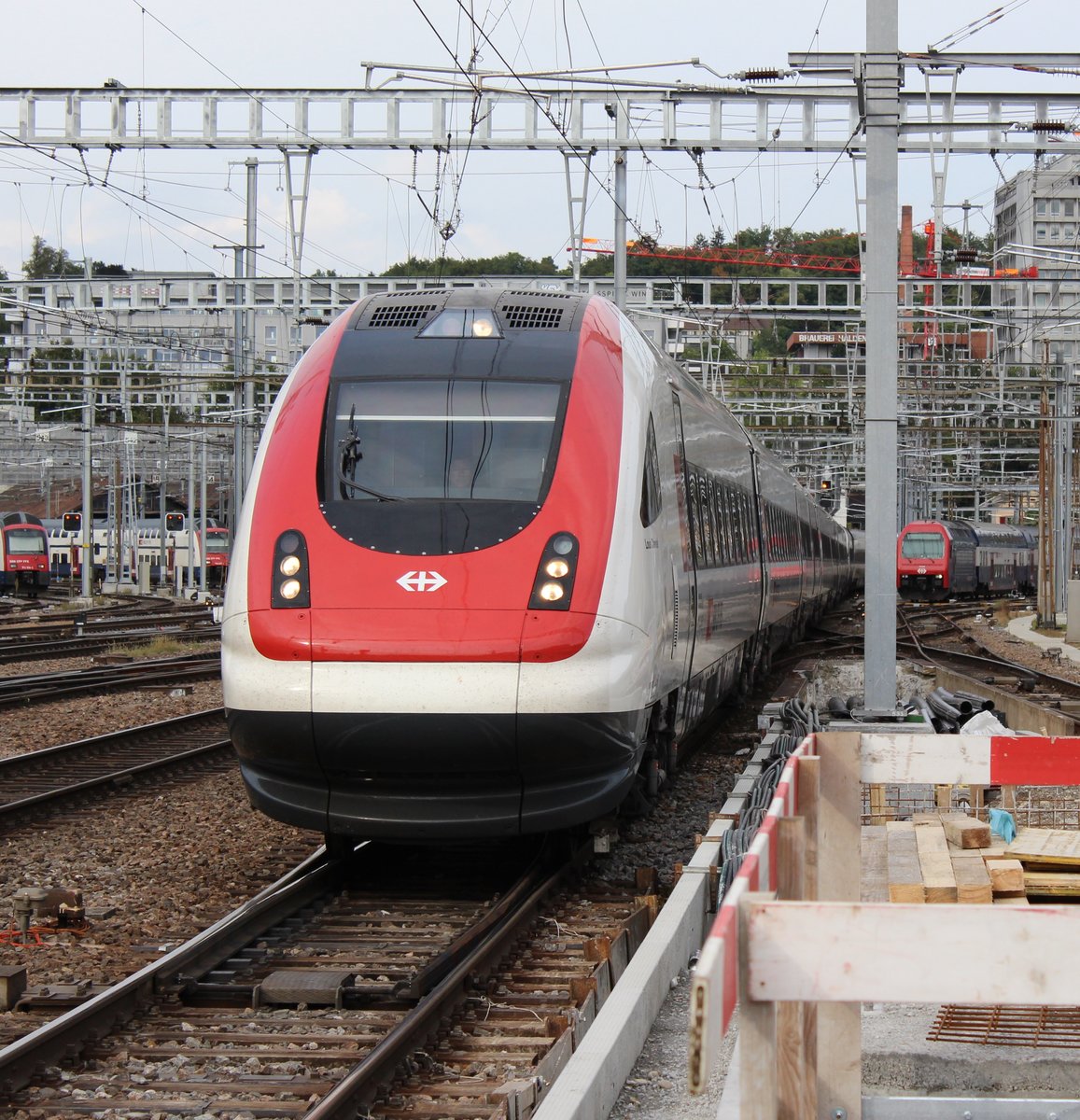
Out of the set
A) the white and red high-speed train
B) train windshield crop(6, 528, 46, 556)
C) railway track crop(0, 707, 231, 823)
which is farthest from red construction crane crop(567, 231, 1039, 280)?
train windshield crop(6, 528, 46, 556)

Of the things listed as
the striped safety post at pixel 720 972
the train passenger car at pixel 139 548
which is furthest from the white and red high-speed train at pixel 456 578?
the train passenger car at pixel 139 548

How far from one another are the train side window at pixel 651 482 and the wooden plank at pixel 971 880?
323 centimetres

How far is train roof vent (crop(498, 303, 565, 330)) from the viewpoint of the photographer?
27.6 ft

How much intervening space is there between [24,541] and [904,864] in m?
51.4

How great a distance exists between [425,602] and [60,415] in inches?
3258

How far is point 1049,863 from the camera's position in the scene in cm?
499

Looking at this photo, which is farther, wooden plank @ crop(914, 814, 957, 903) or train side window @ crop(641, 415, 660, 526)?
train side window @ crop(641, 415, 660, 526)

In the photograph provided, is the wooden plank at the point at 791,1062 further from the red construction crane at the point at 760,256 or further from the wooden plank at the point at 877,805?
the red construction crane at the point at 760,256

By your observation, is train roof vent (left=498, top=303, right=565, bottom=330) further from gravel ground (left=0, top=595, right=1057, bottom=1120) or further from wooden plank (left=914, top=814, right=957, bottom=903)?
wooden plank (left=914, top=814, right=957, bottom=903)

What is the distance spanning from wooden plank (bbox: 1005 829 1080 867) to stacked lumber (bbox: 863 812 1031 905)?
1.0 inches

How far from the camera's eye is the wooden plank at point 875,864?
5.38 m

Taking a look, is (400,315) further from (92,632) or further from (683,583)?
(92,632)

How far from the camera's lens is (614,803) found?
7.34 metres

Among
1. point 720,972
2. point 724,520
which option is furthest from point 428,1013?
point 724,520
